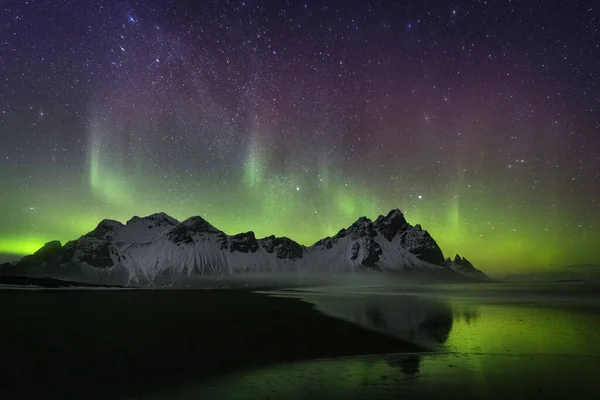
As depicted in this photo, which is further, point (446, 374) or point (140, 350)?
point (140, 350)

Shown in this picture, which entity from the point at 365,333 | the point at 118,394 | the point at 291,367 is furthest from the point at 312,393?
the point at 365,333

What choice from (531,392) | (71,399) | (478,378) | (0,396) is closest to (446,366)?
(478,378)

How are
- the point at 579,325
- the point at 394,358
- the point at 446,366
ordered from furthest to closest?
1. the point at 579,325
2. the point at 394,358
3. the point at 446,366

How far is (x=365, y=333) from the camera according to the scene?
2703cm

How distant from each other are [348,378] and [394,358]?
187 inches

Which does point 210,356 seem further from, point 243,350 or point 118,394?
point 118,394

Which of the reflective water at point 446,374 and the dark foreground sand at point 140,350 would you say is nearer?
the reflective water at point 446,374

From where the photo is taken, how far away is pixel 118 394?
12812 millimetres

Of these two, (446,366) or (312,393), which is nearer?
(312,393)

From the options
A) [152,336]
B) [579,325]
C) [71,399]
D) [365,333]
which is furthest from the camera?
[579,325]

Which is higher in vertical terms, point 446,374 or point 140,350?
point 140,350

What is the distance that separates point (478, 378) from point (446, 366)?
87.1 inches

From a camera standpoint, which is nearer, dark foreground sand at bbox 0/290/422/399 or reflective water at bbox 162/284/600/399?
reflective water at bbox 162/284/600/399

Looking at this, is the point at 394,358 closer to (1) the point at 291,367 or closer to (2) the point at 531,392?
(1) the point at 291,367
